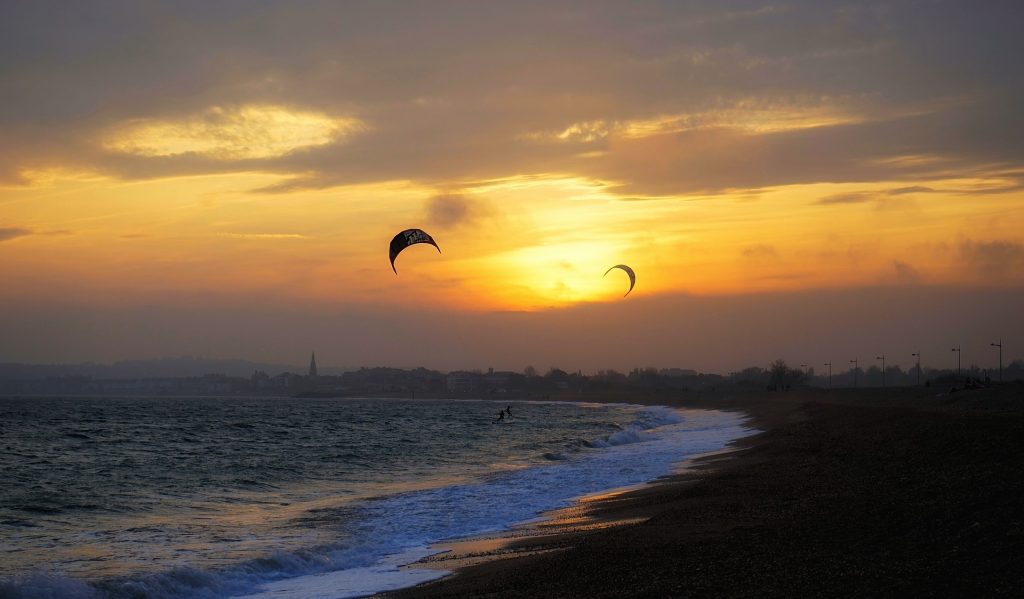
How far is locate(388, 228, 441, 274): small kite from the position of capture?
86.2ft

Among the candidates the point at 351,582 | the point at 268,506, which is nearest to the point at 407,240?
the point at 268,506

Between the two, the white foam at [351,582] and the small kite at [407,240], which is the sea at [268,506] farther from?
the small kite at [407,240]

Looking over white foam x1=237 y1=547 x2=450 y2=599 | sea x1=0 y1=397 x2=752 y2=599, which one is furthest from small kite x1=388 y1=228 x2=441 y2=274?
white foam x1=237 y1=547 x2=450 y2=599

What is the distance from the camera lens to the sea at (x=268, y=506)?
1259 centimetres

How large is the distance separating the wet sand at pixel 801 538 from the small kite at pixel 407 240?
1093 cm

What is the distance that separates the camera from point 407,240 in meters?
26.6

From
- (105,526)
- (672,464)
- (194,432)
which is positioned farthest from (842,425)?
(194,432)

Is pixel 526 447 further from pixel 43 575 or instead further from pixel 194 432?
pixel 43 575

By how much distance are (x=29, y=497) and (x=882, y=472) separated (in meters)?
20.8

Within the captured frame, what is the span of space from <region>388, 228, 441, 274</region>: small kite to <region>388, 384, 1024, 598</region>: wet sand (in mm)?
10934

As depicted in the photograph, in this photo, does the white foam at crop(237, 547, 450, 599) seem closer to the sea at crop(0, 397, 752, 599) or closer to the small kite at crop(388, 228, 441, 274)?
the sea at crop(0, 397, 752, 599)

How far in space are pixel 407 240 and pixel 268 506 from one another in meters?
9.40

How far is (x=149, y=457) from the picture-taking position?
1393 inches

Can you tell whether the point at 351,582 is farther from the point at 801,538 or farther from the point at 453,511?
the point at 453,511
